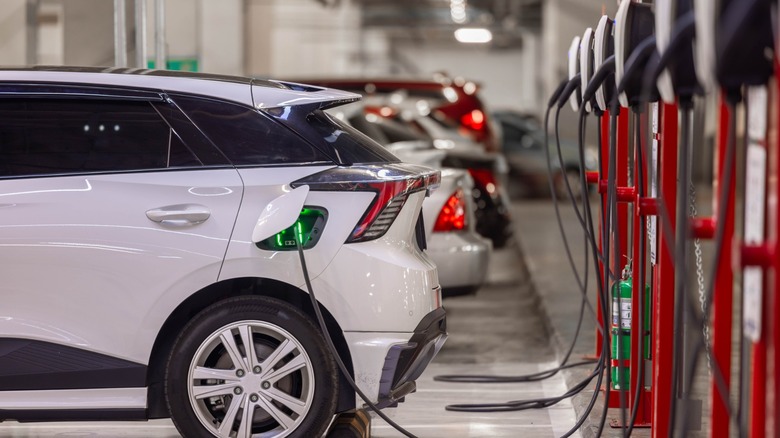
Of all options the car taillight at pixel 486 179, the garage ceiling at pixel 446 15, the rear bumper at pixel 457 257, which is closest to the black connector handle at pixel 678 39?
the rear bumper at pixel 457 257

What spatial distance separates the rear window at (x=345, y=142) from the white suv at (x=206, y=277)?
0.02 m

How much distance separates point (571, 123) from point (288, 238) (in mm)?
21341

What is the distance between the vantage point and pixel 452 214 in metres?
8.20

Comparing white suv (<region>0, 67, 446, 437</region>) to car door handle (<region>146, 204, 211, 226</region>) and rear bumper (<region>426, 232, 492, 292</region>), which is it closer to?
car door handle (<region>146, 204, 211, 226</region>)

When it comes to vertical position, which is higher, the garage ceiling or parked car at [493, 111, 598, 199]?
the garage ceiling

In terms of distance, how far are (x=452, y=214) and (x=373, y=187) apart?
337cm

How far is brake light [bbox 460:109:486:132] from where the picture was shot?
15594mm

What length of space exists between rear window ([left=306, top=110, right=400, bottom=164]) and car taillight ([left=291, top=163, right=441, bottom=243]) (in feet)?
0.29

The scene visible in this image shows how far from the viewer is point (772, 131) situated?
3160mm

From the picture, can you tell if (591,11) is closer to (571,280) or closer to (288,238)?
(571,280)

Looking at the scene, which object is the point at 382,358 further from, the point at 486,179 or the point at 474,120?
the point at 474,120

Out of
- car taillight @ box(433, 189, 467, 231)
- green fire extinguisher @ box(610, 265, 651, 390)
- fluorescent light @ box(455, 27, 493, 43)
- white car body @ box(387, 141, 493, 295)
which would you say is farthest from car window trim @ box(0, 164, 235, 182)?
fluorescent light @ box(455, 27, 493, 43)

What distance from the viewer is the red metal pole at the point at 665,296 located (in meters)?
4.62

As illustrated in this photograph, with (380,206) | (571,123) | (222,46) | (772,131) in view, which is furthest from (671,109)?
(571,123)
